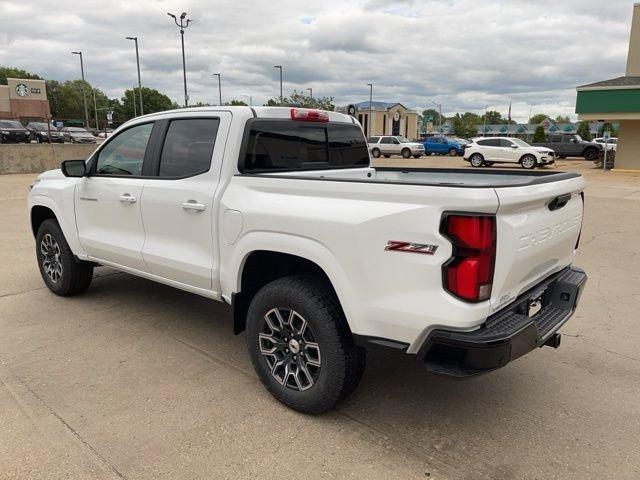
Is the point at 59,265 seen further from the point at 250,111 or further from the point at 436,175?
the point at 436,175

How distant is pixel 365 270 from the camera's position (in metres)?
2.62

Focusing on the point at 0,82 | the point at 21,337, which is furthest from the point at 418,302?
the point at 0,82

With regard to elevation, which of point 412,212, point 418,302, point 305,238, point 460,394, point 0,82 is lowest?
point 460,394

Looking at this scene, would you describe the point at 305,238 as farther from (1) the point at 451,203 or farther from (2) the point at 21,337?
(2) the point at 21,337

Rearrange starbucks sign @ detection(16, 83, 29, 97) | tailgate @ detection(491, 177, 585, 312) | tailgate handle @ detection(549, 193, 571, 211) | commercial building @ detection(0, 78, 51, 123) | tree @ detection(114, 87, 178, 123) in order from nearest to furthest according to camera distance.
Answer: tailgate @ detection(491, 177, 585, 312), tailgate handle @ detection(549, 193, 571, 211), commercial building @ detection(0, 78, 51, 123), starbucks sign @ detection(16, 83, 29, 97), tree @ detection(114, 87, 178, 123)

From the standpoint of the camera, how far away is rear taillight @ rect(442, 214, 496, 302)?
2318 millimetres

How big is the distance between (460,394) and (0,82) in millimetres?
123299

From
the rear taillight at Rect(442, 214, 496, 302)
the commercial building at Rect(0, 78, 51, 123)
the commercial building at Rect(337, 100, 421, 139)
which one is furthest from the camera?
the commercial building at Rect(337, 100, 421, 139)

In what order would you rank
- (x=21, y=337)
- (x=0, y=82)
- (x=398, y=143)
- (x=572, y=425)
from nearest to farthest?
(x=572, y=425) → (x=21, y=337) → (x=398, y=143) → (x=0, y=82)

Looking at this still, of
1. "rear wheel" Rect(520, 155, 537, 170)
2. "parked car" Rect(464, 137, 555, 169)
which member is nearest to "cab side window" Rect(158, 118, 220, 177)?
"parked car" Rect(464, 137, 555, 169)

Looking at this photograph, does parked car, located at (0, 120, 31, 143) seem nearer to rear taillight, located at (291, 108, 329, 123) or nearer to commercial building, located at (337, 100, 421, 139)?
rear taillight, located at (291, 108, 329, 123)

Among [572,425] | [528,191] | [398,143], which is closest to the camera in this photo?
[528,191]

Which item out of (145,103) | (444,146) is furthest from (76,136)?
(145,103)

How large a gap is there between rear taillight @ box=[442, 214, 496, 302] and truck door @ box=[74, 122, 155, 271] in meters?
2.62
